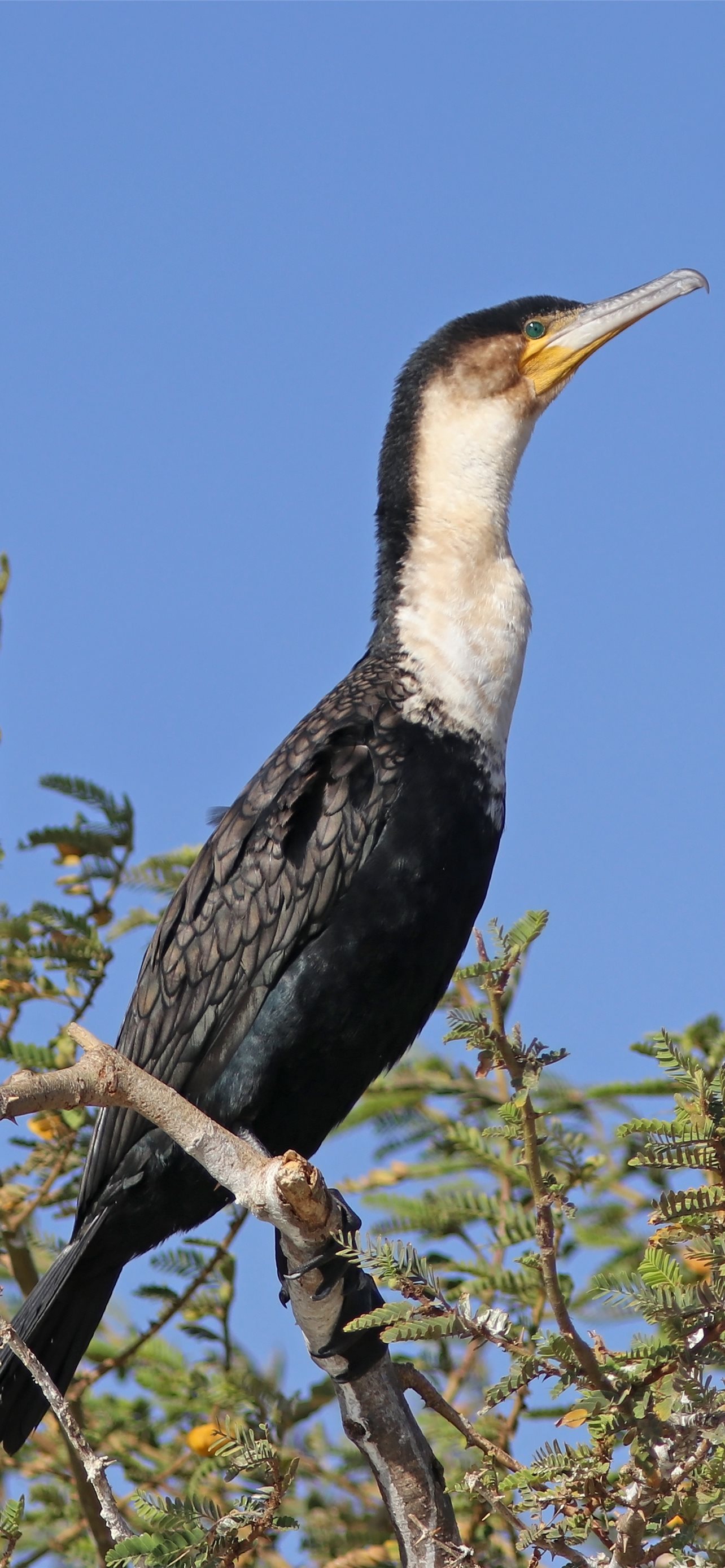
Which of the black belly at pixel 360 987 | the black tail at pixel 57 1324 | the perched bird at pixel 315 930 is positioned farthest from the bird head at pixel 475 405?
the black tail at pixel 57 1324

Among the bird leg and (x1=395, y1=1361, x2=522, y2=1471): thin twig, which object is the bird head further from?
(x1=395, y1=1361, x2=522, y2=1471): thin twig

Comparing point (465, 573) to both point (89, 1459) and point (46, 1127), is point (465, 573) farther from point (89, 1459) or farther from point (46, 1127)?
point (89, 1459)

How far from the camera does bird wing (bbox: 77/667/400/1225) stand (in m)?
4.04

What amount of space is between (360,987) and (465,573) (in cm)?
125

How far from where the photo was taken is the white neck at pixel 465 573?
4344mm

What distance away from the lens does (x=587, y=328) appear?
517 centimetres

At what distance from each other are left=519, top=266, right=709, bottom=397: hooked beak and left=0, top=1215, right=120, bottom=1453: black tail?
2790 millimetres

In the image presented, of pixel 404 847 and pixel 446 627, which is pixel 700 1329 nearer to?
pixel 404 847

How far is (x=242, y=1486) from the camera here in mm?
4555

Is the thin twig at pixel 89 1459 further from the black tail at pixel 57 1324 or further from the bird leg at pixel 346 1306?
the black tail at pixel 57 1324

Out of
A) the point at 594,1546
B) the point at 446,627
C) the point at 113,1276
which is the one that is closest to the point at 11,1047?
the point at 113,1276

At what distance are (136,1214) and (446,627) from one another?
1.70 m

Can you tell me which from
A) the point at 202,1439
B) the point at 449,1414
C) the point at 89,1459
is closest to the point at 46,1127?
the point at 202,1439

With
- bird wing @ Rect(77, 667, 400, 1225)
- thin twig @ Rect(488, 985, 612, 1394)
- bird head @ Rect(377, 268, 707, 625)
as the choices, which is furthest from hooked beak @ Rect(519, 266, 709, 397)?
thin twig @ Rect(488, 985, 612, 1394)
